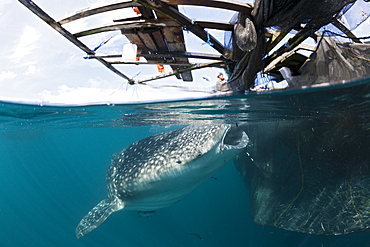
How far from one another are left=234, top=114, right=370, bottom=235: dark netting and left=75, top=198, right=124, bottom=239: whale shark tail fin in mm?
4575

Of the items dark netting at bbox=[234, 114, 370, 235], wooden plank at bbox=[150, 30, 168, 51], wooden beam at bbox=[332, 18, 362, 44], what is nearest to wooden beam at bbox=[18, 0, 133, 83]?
wooden plank at bbox=[150, 30, 168, 51]

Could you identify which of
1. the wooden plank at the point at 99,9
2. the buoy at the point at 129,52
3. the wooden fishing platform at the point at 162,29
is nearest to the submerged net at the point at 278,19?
the wooden fishing platform at the point at 162,29

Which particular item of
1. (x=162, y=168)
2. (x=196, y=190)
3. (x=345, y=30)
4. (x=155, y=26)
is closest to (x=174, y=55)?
(x=155, y=26)

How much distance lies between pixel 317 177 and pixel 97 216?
659 cm

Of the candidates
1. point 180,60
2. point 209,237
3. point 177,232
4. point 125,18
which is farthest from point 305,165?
point 177,232

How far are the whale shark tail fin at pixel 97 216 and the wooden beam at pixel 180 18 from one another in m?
5.08

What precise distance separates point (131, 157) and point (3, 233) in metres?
31.9

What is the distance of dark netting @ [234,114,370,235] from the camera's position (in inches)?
182

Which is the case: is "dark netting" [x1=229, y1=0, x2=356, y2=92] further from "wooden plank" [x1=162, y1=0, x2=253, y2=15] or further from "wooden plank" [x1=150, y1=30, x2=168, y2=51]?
"wooden plank" [x1=150, y1=30, x2=168, y2=51]

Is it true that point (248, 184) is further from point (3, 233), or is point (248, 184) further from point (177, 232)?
point (3, 233)

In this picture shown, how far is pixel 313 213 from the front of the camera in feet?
16.0

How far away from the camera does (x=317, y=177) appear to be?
4.95 metres

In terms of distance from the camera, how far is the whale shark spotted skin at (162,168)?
4.44 m

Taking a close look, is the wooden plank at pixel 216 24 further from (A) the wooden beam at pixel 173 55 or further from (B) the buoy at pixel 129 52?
(B) the buoy at pixel 129 52
